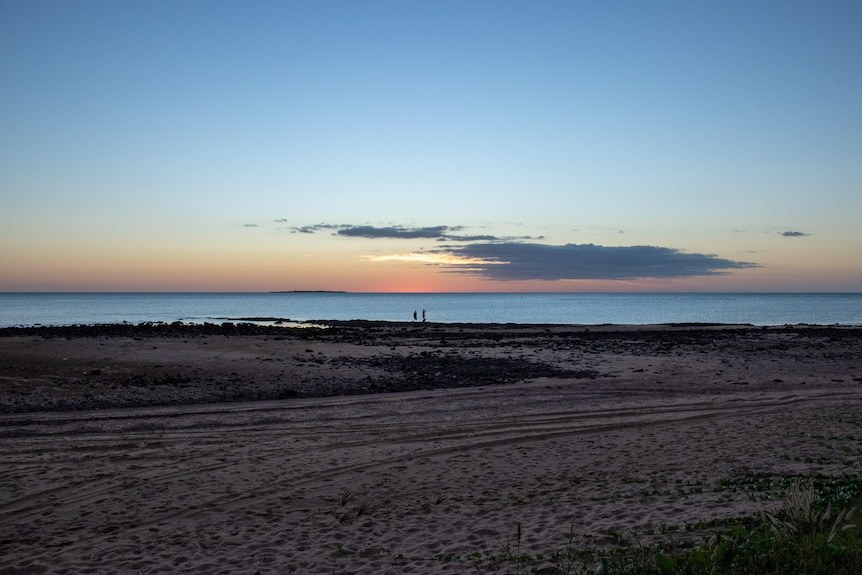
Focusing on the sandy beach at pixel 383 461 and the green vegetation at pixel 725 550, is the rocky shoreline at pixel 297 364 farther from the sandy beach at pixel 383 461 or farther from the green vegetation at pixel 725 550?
the green vegetation at pixel 725 550

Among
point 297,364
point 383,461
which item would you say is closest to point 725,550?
point 383,461

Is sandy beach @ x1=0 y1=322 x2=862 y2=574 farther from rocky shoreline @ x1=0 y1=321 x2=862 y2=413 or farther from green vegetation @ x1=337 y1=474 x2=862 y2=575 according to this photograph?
rocky shoreline @ x1=0 y1=321 x2=862 y2=413

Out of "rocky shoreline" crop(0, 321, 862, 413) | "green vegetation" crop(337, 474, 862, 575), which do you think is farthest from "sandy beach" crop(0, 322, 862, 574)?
"rocky shoreline" crop(0, 321, 862, 413)

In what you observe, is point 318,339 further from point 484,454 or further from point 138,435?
point 484,454

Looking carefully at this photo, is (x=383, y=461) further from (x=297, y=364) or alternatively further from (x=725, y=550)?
(x=297, y=364)

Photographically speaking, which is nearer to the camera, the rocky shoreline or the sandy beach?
the sandy beach

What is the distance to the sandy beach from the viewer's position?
285 inches

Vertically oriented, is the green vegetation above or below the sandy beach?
above

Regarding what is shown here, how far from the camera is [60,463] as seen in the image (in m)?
10.8

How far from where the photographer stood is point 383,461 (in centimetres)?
1118

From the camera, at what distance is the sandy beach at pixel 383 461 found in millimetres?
7242

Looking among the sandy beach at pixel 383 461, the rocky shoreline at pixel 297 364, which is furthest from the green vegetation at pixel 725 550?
the rocky shoreline at pixel 297 364

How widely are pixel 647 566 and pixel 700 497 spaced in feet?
11.4

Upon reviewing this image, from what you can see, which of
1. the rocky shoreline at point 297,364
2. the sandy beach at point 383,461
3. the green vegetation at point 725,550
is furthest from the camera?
the rocky shoreline at point 297,364
